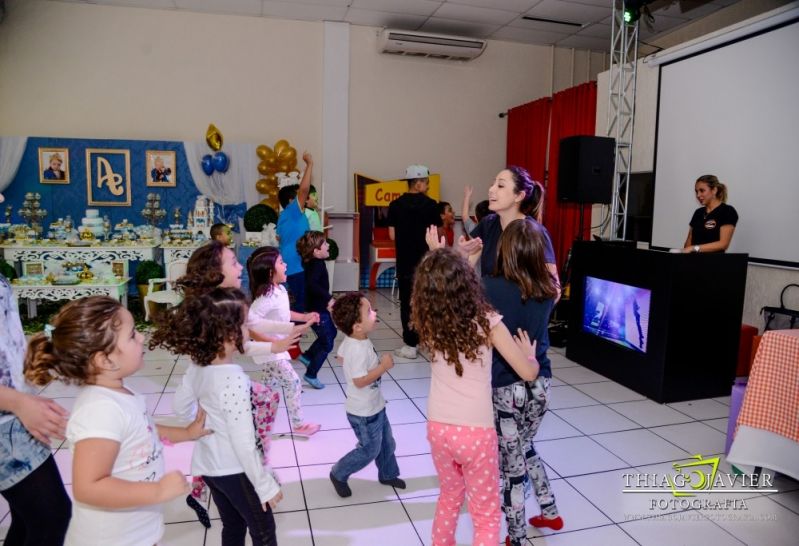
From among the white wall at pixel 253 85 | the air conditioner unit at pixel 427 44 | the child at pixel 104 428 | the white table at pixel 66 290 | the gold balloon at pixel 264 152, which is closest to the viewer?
the child at pixel 104 428

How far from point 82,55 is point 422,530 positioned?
292 inches

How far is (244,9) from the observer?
7.09 meters

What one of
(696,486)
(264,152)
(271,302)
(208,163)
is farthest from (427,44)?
(696,486)

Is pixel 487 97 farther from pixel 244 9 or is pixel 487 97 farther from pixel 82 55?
pixel 82 55

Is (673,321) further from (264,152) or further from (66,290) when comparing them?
(264,152)

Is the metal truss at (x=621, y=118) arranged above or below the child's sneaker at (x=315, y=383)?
above

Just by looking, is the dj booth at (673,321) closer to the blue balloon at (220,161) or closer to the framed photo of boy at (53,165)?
the blue balloon at (220,161)

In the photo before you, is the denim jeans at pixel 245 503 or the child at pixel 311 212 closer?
the denim jeans at pixel 245 503

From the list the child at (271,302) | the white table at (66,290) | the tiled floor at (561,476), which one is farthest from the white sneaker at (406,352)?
the white table at (66,290)

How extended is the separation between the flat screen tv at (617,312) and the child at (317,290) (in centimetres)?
207

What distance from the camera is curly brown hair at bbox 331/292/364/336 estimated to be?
90.3 inches

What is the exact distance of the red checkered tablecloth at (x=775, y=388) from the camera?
95.3 inches

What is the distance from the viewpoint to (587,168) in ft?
16.5

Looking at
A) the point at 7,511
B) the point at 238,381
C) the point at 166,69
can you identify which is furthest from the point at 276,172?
the point at 238,381
